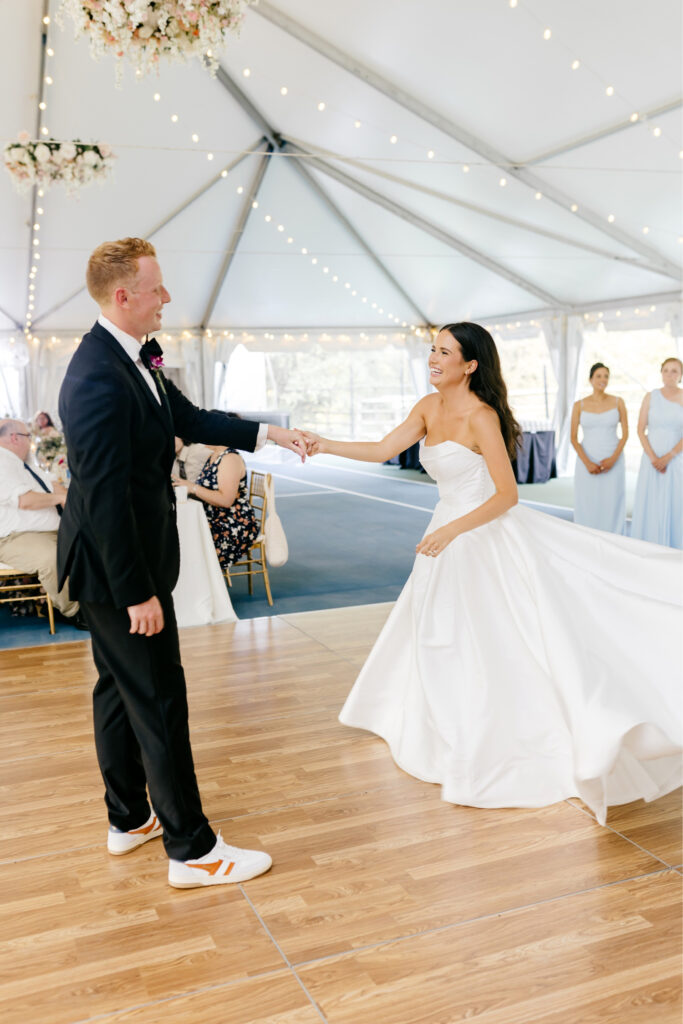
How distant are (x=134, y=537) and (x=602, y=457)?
239 inches

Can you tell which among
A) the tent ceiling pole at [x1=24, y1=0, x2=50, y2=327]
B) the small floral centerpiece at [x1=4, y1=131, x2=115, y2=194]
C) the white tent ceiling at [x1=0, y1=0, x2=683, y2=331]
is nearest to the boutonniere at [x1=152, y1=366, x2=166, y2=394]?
the small floral centerpiece at [x1=4, y1=131, x2=115, y2=194]

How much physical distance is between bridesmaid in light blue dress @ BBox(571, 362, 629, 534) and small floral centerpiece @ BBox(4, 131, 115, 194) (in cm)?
416

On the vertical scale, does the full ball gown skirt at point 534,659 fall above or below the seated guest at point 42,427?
below

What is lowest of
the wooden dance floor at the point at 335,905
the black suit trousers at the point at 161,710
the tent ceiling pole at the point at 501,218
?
the wooden dance floor at the point at 335,905

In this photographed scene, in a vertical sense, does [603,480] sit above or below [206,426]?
below

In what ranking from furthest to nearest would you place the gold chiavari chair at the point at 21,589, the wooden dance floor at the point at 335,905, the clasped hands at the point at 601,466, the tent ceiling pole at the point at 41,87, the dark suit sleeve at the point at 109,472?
1. the tent ceiling pole at the point at 41,87
2. the clasped hands at the point at 601,466
3. the gold chiavari chair at the point at 21,589
4. the dark suit sleeve at the point at 109,472
5. the wooden dance floor at the point at 335,905

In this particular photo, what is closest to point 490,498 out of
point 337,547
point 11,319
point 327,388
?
point 337,547

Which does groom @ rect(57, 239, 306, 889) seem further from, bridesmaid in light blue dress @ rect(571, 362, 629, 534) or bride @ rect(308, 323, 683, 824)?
bridesmaid in light blue dress @ rect(571, 362, 629, 534)

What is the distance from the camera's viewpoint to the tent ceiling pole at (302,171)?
11.5 meters

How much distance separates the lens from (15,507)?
18.7 feet

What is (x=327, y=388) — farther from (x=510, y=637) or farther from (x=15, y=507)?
(x=510, y=637)

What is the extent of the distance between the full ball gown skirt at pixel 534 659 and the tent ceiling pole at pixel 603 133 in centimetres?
602

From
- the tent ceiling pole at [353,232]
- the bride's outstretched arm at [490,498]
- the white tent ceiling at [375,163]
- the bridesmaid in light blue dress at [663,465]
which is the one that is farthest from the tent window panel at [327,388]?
the bride's outstretched arm at [490,498]

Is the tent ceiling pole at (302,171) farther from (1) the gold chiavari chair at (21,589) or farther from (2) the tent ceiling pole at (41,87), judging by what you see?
(1) the gold chiavari chair at (21,589)
